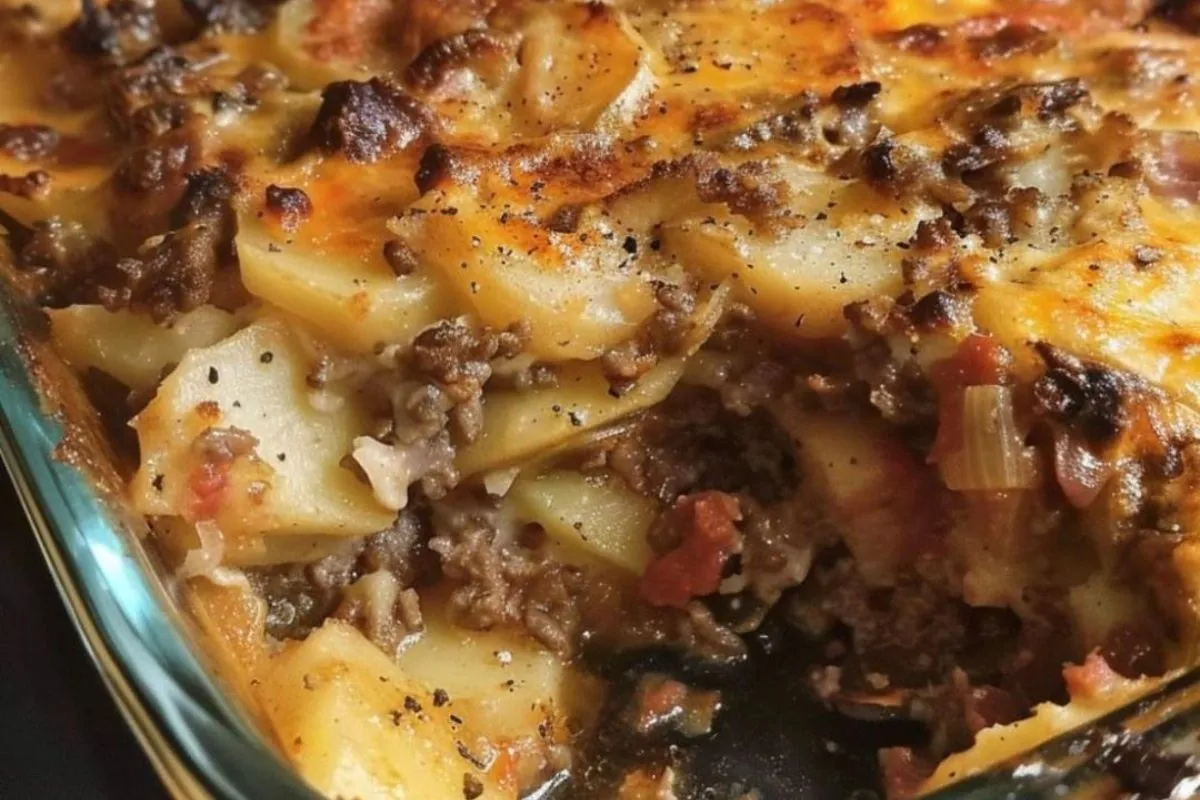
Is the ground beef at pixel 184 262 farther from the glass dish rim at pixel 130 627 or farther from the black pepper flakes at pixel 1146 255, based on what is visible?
the black pepper flakes at pixel 1146 255

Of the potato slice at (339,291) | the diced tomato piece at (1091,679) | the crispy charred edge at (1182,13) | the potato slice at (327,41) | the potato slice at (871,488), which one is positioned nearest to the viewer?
the diced tomato piece at (1091,679)

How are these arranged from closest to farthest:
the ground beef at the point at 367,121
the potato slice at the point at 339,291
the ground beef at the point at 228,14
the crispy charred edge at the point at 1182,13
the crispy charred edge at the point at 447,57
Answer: the potato slice at the point at 339,291 < the ground beef at the point at 367,121 < the crispy charred edge at the point at 447,57 < the ground beef at the point at 228,14 < the crispy charred edge at the point at 1182,13

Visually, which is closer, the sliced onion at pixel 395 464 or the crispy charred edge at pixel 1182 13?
the sliced onion at pixel 395 464

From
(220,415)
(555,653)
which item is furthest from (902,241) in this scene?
(220,415)

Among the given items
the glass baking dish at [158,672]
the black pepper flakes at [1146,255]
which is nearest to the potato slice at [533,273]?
the glass baking dish at [158,672]

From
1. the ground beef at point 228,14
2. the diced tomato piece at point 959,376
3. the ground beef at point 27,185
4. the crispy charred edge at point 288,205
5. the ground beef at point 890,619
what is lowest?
the ground beef at point 890,619

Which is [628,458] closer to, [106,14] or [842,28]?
[842,28]

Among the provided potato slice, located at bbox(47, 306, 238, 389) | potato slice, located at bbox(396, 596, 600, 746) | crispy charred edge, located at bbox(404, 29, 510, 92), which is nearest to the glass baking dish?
potato slice, located at bbox(47, 306, 238, 389)

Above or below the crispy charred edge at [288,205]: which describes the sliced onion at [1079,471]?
below
